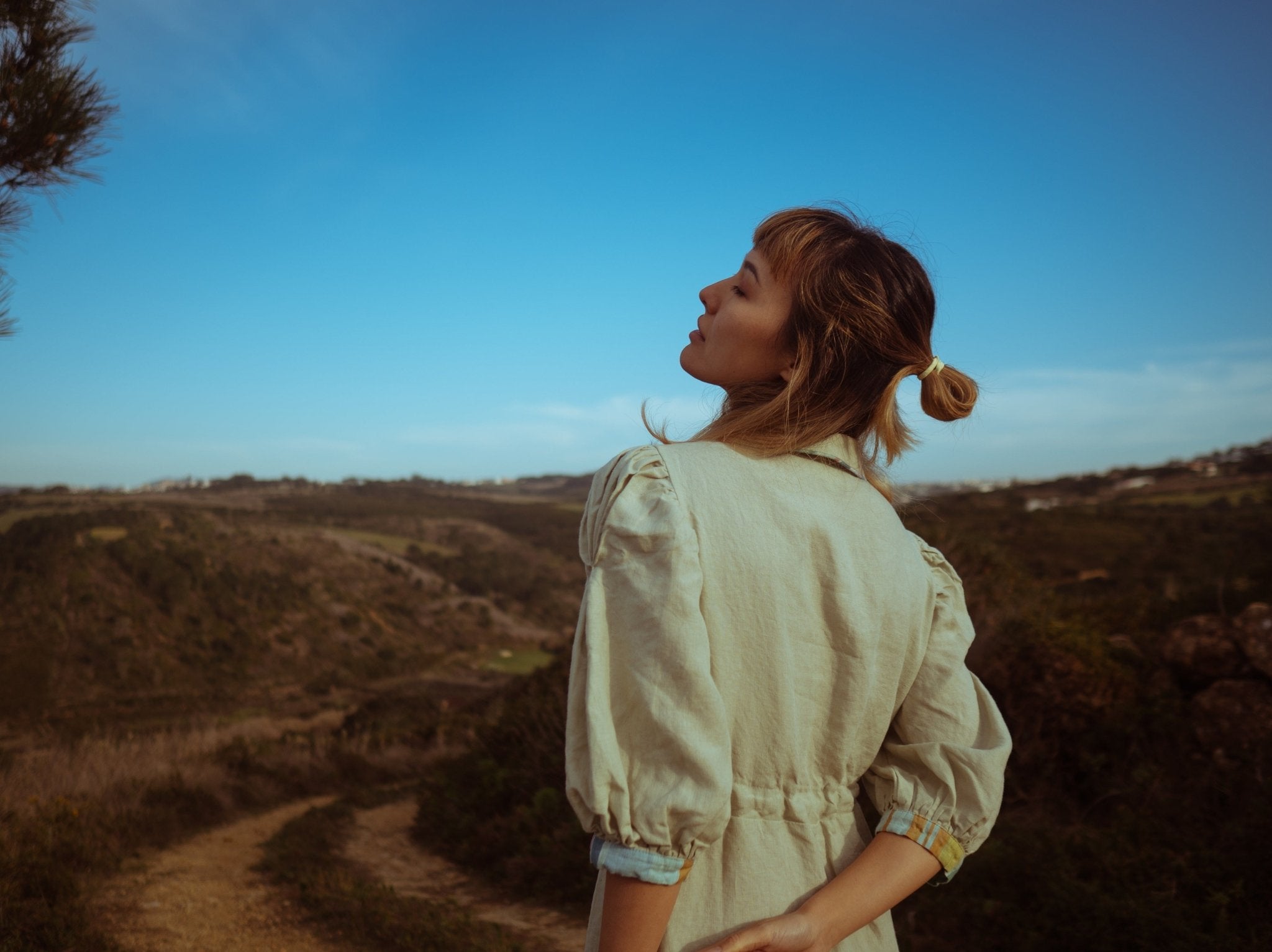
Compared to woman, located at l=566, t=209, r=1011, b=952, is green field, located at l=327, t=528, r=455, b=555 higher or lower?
lower

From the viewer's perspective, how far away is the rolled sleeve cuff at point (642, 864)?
904mm

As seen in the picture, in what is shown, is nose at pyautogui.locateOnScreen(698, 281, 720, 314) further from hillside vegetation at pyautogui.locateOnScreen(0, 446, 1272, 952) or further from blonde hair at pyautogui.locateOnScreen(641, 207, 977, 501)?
hillside vegetation at pyautogui.locateOnScreen(0, 446, 1272, 952)

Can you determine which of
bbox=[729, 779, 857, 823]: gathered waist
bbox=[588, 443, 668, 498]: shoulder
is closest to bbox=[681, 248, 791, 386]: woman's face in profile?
bbox=[588, 443, 668, 498]: shoulder

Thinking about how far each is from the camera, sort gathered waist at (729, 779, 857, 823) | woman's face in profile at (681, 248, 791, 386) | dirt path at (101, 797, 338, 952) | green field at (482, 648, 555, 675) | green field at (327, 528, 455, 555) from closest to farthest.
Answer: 1. gathered waist at (729, 779, 857, 823)
2. woman's face in profile at (681, 248, 791, 386)
3. dirt path at (101, 797, 338, 952)
4. green field at (482, 648, 555, 675)
5. green field at (327, 528, 455, 555)

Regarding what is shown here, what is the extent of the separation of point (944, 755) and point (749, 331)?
2.14ft

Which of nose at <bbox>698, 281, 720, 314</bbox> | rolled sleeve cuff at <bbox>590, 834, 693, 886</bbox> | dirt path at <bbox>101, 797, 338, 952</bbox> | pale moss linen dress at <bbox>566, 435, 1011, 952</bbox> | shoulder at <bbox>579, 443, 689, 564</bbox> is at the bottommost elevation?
dirt path at <bbox>101, 797, 338, 952</bbox>

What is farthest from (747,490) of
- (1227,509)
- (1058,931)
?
(1227,509)

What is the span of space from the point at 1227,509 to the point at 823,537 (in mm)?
16587

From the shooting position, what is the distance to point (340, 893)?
4656 millimetres

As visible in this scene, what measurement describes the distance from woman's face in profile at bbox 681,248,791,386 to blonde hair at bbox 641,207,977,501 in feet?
0.04

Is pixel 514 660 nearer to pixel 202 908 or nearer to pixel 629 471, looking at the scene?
pixel 202 908

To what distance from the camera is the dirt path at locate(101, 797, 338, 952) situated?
418 cm

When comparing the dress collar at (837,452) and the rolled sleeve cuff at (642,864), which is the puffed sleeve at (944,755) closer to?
the dress collar at (837,452)

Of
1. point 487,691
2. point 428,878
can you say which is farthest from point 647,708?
point 487,691
